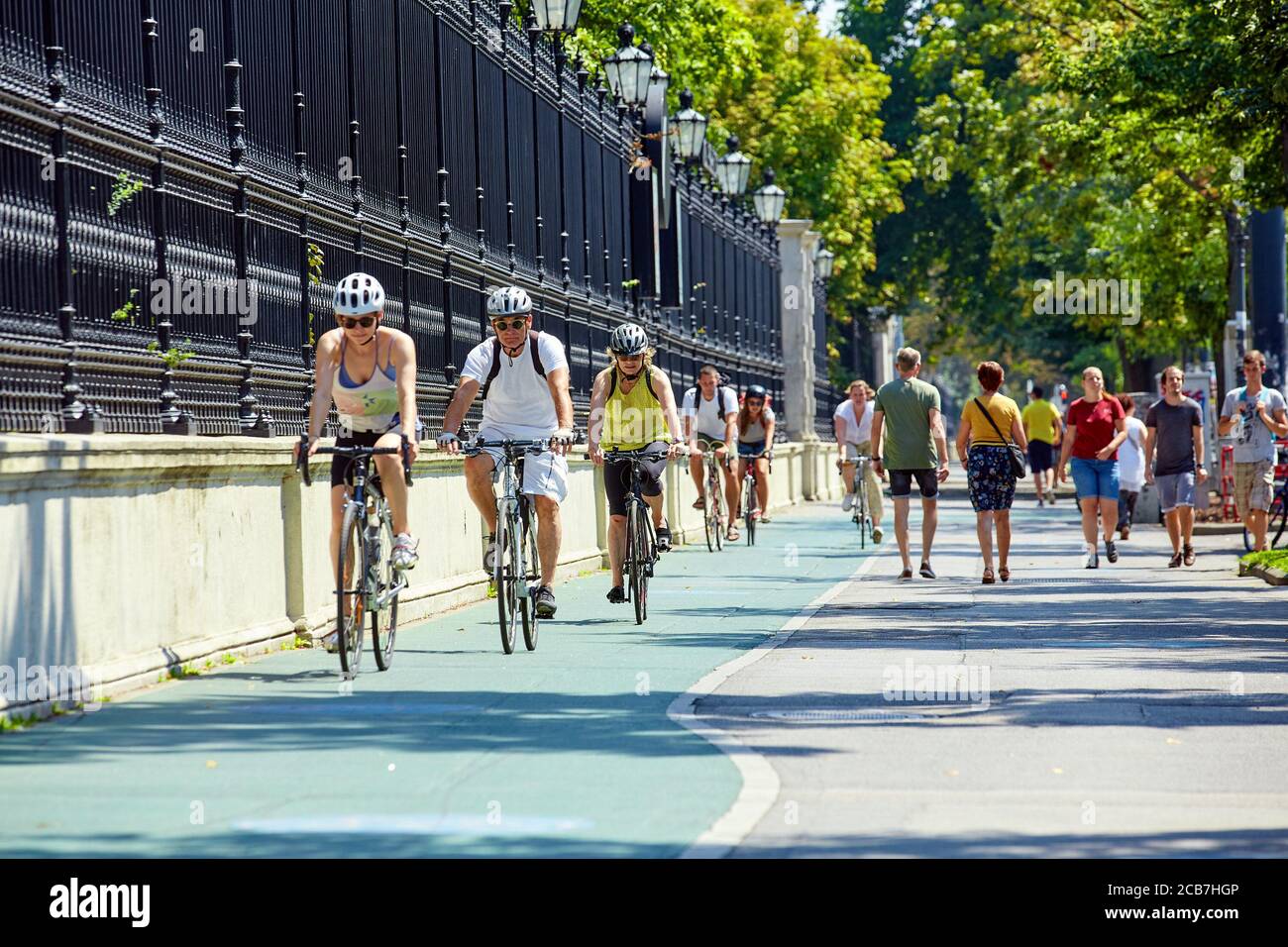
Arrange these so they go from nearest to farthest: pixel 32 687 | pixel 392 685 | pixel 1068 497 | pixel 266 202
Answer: pixel 32 687 < pixel 392 685 < pixel 266 202 < pixel 1068 497

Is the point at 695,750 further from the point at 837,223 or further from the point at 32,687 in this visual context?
the point at 837,223

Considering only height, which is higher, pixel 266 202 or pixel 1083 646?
pixel 266 202

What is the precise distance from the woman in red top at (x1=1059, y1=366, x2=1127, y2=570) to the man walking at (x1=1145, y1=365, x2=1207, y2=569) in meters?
0.38

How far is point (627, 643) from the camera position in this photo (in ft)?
42.3

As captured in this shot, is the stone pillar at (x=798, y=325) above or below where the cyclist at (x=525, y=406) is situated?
above

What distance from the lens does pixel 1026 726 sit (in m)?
9.12

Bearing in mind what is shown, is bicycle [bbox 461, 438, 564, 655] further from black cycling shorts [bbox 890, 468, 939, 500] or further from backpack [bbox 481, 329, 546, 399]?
black cycling shorts [bbox 890, 468, 939, 500]

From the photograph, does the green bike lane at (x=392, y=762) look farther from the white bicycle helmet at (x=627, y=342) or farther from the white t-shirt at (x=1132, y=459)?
the white t-shirt at (x=1132, y=459)

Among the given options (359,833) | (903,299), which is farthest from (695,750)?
(903,299)

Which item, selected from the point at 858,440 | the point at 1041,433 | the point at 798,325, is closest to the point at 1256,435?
the point at 858,440

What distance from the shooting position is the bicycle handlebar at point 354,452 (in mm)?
10883

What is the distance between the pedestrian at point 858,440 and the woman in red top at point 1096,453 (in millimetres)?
3827

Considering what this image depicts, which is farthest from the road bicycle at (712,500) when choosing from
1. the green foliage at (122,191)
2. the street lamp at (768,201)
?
the green foliage at (122,191)
